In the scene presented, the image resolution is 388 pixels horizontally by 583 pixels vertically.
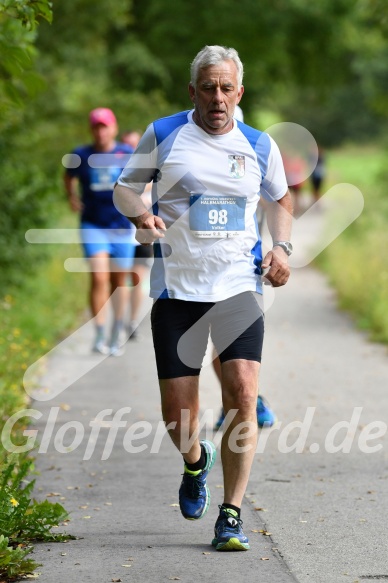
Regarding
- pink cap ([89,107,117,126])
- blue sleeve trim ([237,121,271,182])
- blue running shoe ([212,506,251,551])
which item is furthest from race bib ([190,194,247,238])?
pink cap ([89,107,117,126])

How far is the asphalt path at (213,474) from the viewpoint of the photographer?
5.18 meters

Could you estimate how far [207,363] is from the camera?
12070mm

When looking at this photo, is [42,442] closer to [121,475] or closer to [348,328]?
[121,475]

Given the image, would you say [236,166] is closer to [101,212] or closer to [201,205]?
[201,205]

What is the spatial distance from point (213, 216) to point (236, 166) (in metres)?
0.24

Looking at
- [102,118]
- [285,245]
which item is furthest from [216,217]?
[102,118]

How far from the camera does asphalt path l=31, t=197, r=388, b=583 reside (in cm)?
518

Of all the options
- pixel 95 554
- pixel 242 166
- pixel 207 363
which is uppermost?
pixel 242 166

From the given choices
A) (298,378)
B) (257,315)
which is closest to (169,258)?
(257,315)

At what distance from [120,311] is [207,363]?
39.1 inches

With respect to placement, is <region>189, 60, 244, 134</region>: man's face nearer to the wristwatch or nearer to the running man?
the running man

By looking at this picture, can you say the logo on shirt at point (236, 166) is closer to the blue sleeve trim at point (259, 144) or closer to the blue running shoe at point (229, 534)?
the blue sleeve trim at point (259, 144)

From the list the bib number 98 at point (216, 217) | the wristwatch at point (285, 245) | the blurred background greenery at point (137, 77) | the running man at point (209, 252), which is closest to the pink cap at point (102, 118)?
the blurred background greenery at point (137, 77)

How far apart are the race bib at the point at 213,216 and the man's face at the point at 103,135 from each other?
5.86 m
